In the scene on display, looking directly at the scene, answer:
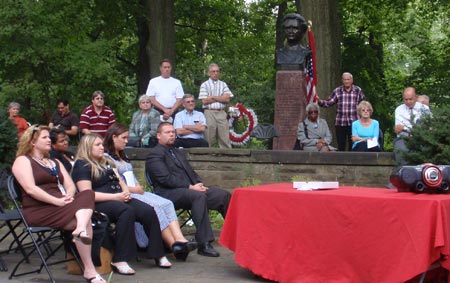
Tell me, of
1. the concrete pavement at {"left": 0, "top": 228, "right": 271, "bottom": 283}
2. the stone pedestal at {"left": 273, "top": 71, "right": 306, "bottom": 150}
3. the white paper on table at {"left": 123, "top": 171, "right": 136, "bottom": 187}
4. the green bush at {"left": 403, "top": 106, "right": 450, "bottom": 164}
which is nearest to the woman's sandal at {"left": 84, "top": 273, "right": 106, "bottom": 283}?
the concrete pavement at {"left": 0, "top": 228, "right": 271, "bottom": 283}

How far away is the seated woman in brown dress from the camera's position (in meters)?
8.80

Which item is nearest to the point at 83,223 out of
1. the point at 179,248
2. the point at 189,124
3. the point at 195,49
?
the point at 179,248

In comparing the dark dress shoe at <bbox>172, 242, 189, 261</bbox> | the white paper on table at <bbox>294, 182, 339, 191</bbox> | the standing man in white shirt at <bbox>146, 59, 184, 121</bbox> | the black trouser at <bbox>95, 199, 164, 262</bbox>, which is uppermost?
the standing man in white shirt at <bbox>146, 59, 184, 121</bbox>

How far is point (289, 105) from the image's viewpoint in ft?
55.3

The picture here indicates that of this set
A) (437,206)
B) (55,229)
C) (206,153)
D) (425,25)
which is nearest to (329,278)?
(437,206)

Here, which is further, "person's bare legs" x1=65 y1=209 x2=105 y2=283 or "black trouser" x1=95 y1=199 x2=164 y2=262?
"black trouser" x1=95 y1=199 x2=164 y2=262

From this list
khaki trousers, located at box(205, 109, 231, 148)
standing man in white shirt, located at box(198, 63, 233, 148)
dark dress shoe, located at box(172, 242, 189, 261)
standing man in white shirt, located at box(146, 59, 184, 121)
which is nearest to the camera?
dark dress shoe, located at box(172, 242, 189, 261)

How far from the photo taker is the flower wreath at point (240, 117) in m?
18.6

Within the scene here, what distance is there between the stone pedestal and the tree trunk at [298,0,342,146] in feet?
10.6

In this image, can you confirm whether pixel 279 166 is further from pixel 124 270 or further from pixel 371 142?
pixel 124 270

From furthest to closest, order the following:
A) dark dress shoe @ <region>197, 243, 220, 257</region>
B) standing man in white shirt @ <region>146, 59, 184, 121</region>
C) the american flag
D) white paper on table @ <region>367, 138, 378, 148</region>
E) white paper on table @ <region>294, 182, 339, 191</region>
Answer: the american flag → standing man in white shirt @ <region>146, 59, 184, 121</region> → white paper on table @ <region>367, 138, 378, 148</region> → dark dress shoe @ <region>197, 243, 220, 257</region> → white paper on table @ <region>294, 182, 339, 191</region>

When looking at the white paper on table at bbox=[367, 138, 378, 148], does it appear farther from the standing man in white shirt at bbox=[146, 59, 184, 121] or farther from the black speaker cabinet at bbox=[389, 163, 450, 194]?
the black speaker cabinet at bbox=[389, 163, 450, 194]

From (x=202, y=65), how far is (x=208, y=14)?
2100 millimetres

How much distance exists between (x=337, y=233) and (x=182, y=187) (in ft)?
8.77
